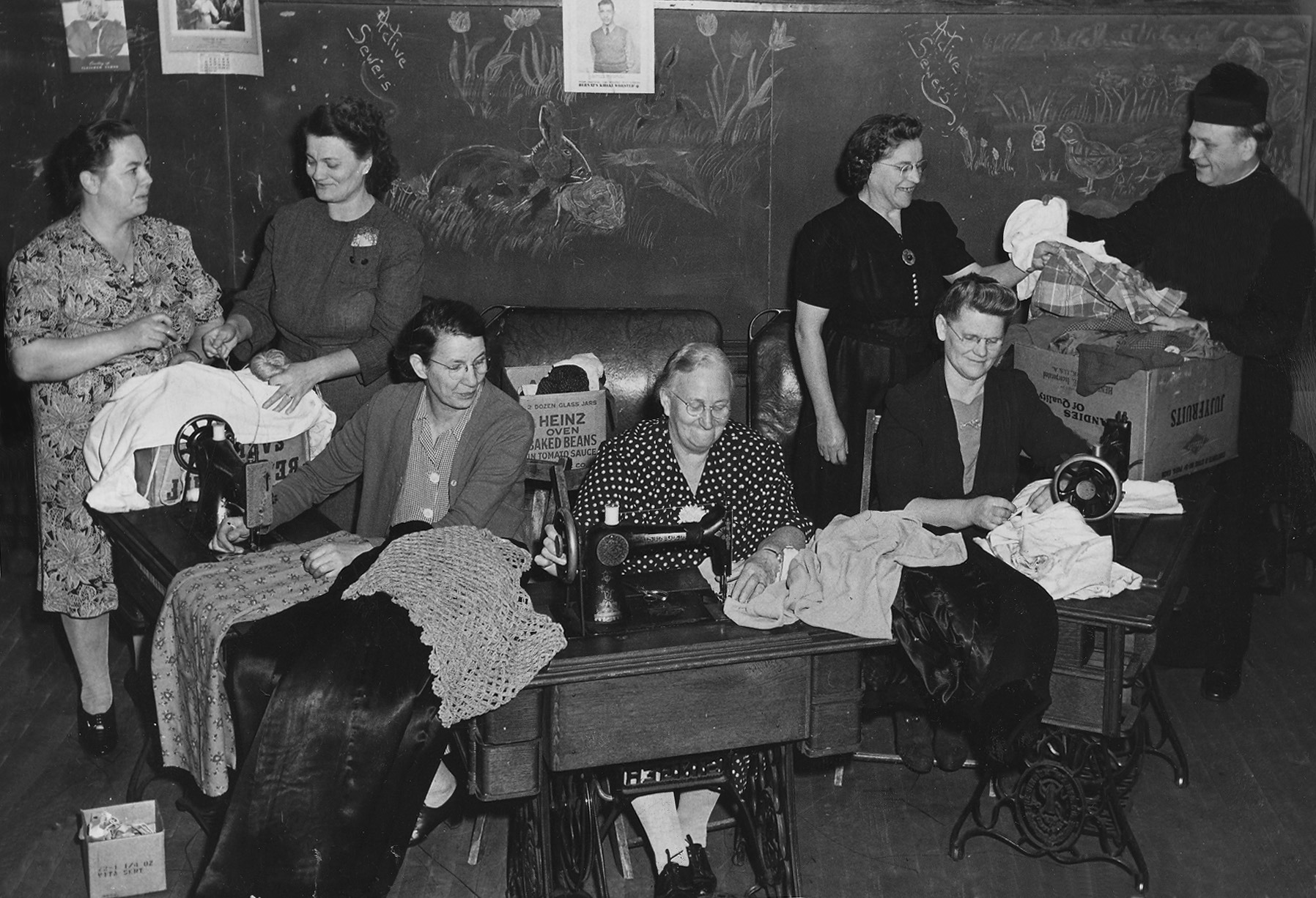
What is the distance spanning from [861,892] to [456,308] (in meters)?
1.97

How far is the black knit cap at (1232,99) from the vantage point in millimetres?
4914

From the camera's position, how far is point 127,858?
12.5ft

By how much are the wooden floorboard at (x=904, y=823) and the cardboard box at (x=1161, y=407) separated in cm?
97

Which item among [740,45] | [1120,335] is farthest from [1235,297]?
[740,45]

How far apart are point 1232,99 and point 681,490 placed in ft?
8.65

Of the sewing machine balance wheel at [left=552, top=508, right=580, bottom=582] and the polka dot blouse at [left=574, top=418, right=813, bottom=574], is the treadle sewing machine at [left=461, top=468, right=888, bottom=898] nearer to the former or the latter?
the sewing machine balance wheel at [left=552, top=508, right=580, bottom=582]

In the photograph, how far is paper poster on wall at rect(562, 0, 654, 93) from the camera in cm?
580

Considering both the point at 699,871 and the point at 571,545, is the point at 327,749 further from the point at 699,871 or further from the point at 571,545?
the point at 699,871

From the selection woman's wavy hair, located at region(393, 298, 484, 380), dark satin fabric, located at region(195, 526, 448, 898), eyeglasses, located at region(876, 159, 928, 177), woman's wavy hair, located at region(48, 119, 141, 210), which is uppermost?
→ woman's wavy hair, located at region(48, 119, 141, 210)

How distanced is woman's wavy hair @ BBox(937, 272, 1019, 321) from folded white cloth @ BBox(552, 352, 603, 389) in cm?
179

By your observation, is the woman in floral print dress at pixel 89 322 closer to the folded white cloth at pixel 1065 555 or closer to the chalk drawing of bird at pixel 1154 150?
the folded white cloth at pixel 1065 555

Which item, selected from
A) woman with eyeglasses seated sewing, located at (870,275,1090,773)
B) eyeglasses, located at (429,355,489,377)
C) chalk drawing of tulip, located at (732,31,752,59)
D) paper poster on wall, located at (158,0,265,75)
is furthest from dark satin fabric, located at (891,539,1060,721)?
paper poster on wall, located at (158,0,265,75)

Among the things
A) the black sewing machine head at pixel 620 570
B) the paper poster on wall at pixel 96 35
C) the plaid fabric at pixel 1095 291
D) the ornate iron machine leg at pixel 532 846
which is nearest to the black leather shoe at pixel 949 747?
the black sewing machine head at pixel 620 570

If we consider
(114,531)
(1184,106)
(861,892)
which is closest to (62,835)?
(114,531)
